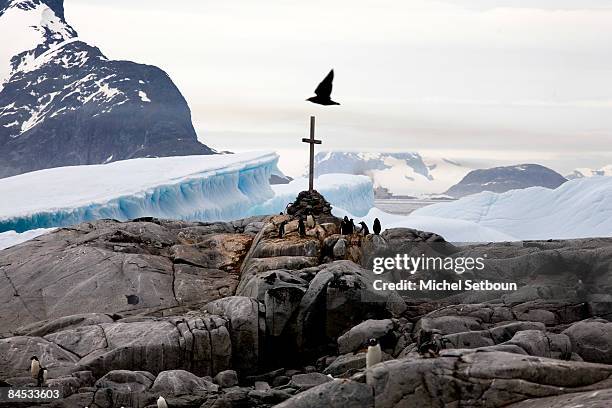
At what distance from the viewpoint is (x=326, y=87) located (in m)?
20.4

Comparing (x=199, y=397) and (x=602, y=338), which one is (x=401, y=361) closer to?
(x=199, y=397)

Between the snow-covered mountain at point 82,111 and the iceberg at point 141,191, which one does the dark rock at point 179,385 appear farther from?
the snow-covered mountain at point 82,111

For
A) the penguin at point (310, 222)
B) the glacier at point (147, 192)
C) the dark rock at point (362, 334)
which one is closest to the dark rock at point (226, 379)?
the dark rock at point (362, 334)

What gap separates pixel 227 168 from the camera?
46094 millimetres

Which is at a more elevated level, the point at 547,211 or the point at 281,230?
the point at 281,230

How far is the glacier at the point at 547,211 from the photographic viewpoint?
4559cm

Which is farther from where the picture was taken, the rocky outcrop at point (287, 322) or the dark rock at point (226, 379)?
the dark rock at point (226, 379)

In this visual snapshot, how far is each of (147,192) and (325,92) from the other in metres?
23.4

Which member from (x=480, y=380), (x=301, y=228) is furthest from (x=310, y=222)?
(x=480, y=380)

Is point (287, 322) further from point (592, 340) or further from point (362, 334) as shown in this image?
point (592, 340)

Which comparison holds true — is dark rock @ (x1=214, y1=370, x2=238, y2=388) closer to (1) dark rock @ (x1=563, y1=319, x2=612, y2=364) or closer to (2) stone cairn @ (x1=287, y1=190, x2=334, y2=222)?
(1) dark rock @ (x1=563, y1=319, x2=612, y2=364)

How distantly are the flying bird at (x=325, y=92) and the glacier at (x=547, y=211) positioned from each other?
27.8m

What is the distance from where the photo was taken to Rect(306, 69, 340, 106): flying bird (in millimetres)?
20234

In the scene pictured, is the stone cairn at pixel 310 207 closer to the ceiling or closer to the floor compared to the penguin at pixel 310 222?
closer to the ceiling
